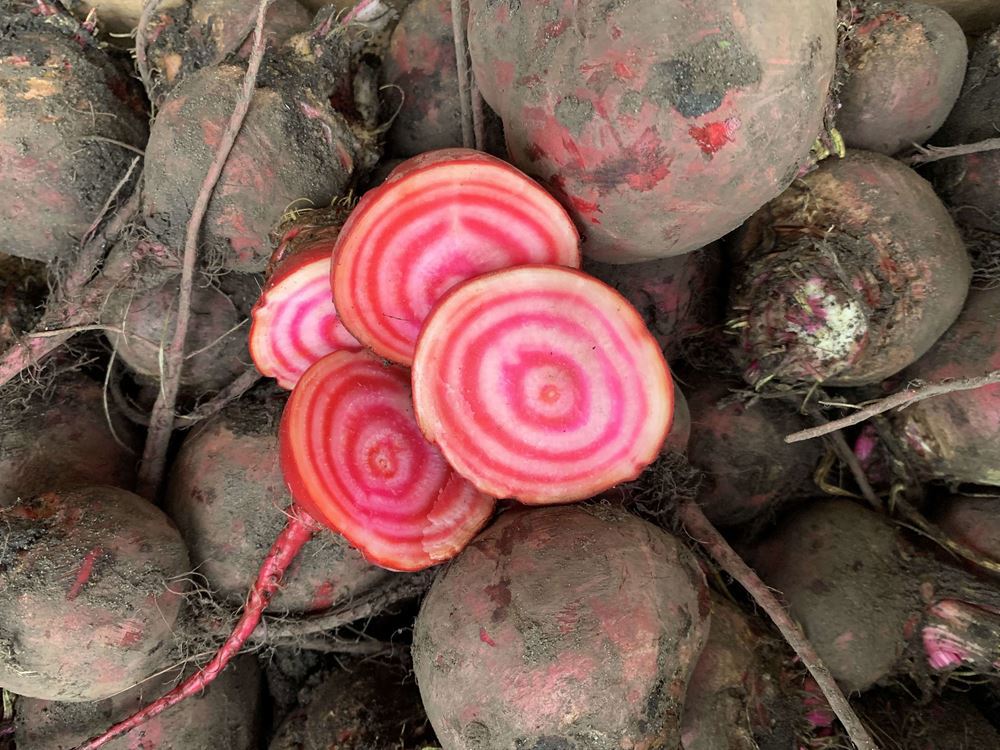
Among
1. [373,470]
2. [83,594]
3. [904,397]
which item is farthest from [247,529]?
[904,397]

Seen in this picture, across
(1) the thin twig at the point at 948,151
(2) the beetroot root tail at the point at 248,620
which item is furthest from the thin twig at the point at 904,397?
(2) the beetroot root tail at the point at 248,620

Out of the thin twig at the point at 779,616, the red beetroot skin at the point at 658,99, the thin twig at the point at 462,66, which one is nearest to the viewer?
the red beetroot skin at the point at 658,99

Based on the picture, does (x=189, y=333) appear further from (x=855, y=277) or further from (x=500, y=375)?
(x=855, y=277)

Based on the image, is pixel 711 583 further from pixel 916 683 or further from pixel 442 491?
pixel 442 491

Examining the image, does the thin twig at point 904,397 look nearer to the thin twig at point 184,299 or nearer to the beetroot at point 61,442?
the thin twig at point 184,299

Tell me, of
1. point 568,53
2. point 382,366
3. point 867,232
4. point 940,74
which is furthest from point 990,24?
point 382,366
